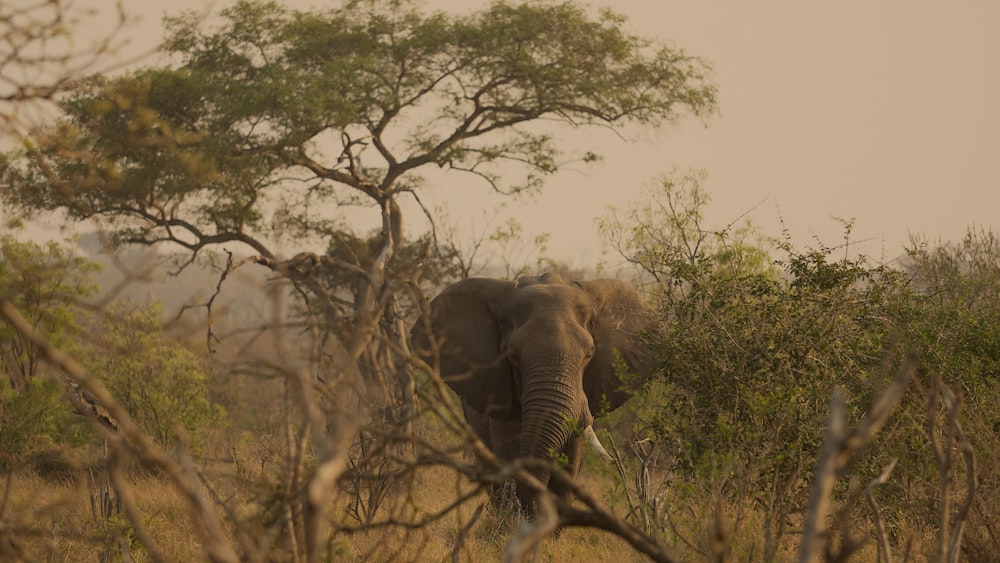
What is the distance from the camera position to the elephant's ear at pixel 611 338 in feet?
34.5

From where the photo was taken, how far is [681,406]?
308 inches

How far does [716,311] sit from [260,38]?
43.8ft

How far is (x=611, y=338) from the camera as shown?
10586 mm

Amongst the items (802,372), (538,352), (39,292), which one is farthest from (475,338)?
Result: (39,292)

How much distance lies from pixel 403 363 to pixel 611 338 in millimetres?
6657

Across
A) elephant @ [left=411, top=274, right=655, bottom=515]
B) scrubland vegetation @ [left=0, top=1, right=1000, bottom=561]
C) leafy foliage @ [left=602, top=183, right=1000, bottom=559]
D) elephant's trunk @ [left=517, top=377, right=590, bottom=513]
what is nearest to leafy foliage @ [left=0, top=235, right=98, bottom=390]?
scrubland vegetation @ [left=0, top=1, right=1000, bottom=561]

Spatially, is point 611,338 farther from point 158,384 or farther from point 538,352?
point 158,384

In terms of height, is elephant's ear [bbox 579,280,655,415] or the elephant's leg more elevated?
elephant's ear [bbox 579,280,655,415]

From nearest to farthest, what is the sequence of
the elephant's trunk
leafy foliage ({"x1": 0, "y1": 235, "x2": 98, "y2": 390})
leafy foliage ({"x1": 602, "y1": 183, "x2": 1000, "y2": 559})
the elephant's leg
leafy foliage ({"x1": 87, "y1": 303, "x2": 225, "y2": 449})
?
leafy foliage ({"x1": 602, "y1": 183, "x2": 1000, "y2": 559}), the elephant's trunk, the elephant's leg, leafy foliage ({"x1": 0, "y1": 235, "x2": 98, "y2": 390}), leafy foliage ({"x1": 87, "y1": 303, "x2": 225, "y2": 449})

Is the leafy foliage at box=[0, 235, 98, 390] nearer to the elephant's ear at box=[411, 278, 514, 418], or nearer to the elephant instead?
the elephant's ear at box=[411, 278, 514, 418]

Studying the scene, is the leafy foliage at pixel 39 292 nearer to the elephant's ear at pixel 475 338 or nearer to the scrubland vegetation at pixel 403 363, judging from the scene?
the scrubland vegetation at pixel 403 363

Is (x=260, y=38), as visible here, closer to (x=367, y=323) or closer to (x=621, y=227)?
(x=621, y=227)

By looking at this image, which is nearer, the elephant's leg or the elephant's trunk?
the elephant's trunk

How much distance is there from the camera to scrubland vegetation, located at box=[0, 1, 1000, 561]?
336 centimetres
